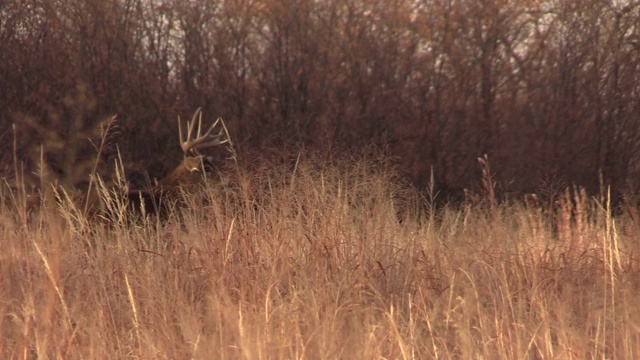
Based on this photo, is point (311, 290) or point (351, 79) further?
point (351, 79)

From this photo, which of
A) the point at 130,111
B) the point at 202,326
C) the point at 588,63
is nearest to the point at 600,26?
the point at 588,63

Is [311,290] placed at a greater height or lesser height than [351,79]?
lesser

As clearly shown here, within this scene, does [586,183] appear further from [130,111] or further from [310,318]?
[310,318]

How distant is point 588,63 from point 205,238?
9600 millimetres

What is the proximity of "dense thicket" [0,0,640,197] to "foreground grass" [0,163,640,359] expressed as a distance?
249 inches

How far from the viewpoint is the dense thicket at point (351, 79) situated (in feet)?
40.4

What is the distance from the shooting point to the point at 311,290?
165 inches

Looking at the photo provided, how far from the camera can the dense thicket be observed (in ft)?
40.4

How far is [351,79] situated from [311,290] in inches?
346

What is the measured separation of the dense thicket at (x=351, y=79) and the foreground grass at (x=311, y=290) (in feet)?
20.8

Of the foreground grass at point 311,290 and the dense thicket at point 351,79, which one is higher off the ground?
the dense thicket at point 351,79

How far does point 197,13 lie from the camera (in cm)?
1267

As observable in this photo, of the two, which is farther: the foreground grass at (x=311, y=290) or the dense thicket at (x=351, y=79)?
the dense thicket at (x=351, y=79)

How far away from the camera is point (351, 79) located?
1273 centimetres
